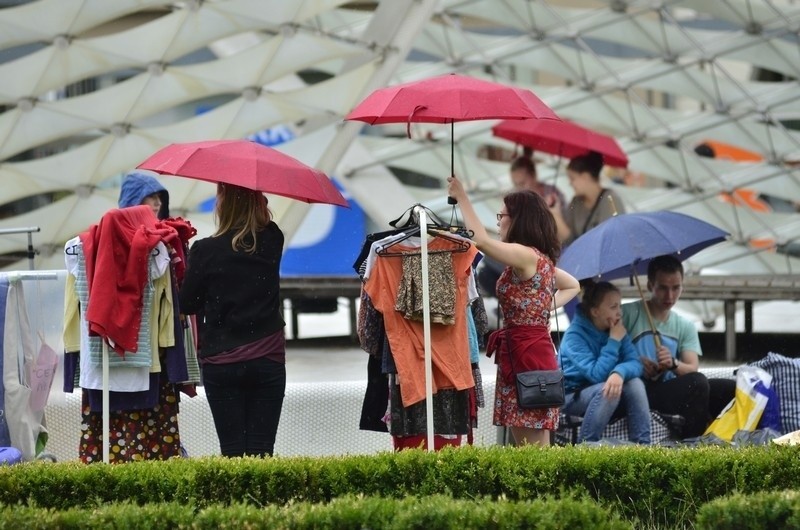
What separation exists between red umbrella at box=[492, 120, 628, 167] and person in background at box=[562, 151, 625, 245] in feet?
4.36

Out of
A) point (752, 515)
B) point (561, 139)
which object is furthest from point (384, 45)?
point (752, 515)

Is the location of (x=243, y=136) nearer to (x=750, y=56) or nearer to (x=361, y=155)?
(x=361, y=155)

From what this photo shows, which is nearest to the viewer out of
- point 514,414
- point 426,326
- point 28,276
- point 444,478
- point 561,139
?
point 444,478

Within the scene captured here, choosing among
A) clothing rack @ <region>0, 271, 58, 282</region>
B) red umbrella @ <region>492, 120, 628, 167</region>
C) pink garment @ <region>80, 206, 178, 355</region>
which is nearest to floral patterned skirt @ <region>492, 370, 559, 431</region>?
pink garment @ <region>80, 206, 178, 355</region>

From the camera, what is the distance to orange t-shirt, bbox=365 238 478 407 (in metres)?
7.87

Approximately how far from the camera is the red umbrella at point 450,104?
25.4ft

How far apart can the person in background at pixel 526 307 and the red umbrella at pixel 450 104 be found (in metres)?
0.61

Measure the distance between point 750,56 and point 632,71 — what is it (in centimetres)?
172

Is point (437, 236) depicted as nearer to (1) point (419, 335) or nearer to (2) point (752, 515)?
(1) point (419, 335)

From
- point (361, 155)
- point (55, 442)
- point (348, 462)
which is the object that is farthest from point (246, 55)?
point (348, 462)

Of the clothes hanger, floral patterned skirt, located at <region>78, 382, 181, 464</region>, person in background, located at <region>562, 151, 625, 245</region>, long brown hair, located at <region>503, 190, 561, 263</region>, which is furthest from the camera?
person in background, located at <region>562, 151, 625, 245</region>

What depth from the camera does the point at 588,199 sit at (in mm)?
11641

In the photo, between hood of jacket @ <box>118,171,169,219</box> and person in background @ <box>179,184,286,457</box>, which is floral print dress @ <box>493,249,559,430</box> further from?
hood of jacket @ <box>118,171,169,219</box>

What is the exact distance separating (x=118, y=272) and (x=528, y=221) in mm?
2388
